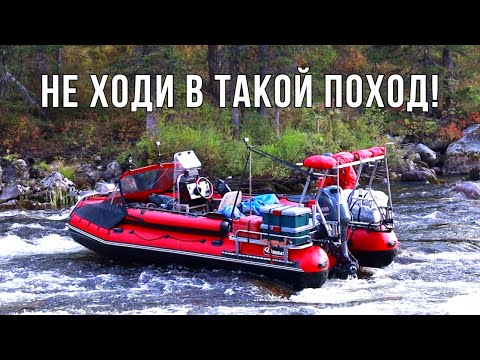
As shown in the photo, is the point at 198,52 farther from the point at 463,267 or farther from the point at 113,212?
the point at 463,267

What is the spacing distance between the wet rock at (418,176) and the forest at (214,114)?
84.1 inches

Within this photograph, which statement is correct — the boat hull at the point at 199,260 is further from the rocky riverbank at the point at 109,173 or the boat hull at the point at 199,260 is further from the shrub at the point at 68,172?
the shrub at the point at 68,172

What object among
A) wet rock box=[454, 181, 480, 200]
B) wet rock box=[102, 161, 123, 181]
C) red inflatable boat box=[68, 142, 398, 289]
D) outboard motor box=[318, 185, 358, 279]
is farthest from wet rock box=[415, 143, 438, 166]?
outboard motor box=[318, 185, 358, 279]

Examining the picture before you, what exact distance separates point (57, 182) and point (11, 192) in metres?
1.17

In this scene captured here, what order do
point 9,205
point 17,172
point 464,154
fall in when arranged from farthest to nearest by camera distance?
1. point 464,154
2. point 17,172
3. point 9,205

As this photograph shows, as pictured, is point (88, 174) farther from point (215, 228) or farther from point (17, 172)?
point (215, 228)

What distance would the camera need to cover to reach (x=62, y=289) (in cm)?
1180

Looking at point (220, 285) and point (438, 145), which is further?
point (438, 145)

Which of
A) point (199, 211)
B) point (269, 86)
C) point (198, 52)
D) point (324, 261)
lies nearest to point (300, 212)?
point (324, 261)

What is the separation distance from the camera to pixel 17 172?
2120 cm

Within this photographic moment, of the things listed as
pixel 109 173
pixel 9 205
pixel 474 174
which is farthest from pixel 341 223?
pixel 109 173

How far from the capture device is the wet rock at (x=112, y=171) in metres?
21.7

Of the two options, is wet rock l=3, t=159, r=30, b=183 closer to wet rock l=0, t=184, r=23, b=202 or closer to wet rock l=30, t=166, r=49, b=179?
wet rock l=30, t=166, r=49, b=179

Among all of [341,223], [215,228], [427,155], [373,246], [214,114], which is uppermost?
[214,114]
